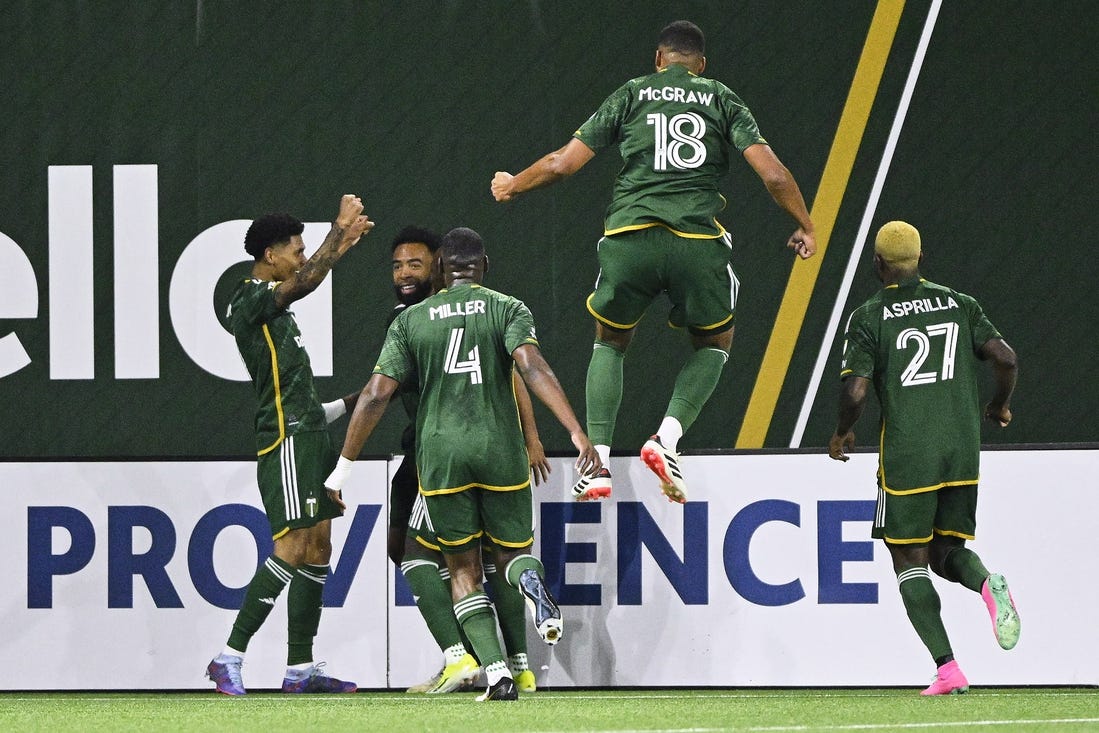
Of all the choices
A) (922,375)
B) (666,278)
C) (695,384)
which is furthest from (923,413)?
(666,278)

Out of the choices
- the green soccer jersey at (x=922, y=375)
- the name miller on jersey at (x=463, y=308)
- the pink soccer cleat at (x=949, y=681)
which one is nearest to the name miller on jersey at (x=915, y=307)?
the green soccer jersey at (x=922, y=375)

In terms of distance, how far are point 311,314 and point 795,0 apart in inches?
111

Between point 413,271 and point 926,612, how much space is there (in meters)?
2.72

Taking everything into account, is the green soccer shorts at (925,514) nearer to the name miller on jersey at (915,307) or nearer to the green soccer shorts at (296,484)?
the name miller on jersey at (915,307)

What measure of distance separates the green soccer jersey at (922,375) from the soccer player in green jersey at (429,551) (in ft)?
4.92

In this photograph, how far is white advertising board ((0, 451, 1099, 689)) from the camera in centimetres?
759

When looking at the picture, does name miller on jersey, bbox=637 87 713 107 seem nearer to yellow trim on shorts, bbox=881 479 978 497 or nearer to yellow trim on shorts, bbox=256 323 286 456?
yellow trim on shorts, bbox=881 479 978 497

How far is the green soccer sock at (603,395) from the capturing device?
6754mm

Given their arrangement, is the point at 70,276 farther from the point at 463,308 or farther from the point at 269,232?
the point at 463,308

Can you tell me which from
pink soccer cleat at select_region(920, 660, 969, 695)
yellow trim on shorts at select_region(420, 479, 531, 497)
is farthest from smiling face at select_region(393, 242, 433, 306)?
pink soccer cleat at select_region(920, 660, 969, 695)

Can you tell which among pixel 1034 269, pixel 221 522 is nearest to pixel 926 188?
pixel 1034 269

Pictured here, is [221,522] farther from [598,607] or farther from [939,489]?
[939,489]

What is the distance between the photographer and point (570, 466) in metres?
7.75

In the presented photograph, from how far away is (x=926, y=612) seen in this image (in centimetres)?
654
